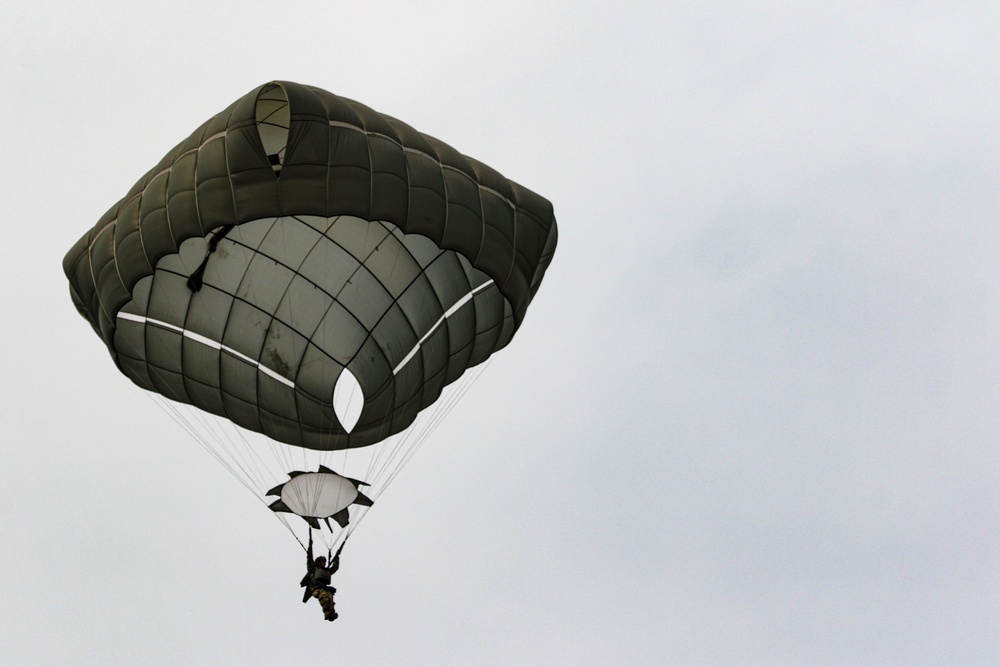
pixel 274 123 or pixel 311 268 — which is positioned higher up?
pixel 274 123

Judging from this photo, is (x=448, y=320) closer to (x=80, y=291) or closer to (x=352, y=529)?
(x=352, y=529)

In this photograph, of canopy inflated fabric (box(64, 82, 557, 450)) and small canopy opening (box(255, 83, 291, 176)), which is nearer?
canopy inflated fabric (box(64, 82, 557, 450))

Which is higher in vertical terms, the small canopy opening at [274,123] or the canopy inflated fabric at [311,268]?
the small canopy opening at [274,123]

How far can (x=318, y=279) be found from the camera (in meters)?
20.3

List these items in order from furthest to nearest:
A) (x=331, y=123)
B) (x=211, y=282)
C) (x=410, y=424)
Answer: (x=410, y=424), (x=211, y=282), (x=331, y=123)

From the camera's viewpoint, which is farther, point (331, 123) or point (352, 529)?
point (352, 529)

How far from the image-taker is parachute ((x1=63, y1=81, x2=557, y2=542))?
1833cm

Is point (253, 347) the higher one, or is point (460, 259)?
point (460, 259)

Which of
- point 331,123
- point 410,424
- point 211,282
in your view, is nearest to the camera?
point 331,123

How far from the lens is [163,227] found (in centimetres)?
1848

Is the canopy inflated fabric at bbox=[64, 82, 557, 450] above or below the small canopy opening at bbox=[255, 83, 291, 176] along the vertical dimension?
below

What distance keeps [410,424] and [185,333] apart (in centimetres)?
371

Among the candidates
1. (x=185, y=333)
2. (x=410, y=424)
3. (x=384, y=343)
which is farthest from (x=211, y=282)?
(x=410, y=424)

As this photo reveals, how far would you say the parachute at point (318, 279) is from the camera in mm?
18328
